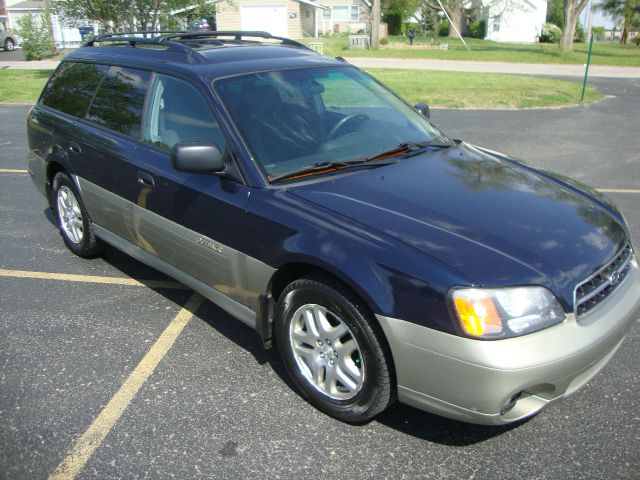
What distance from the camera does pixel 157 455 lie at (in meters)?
2.88

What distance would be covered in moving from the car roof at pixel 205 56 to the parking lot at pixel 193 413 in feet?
5.44

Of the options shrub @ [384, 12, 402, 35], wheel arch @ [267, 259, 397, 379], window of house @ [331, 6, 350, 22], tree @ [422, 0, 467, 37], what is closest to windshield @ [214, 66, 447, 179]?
wheel arch @ [267, 259, 397, 379]

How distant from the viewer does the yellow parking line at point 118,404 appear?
2.83m

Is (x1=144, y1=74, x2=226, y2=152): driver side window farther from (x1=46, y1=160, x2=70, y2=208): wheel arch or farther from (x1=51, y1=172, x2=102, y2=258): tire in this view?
(x1=46, y1=160, x2=70, y2=208): wheel arch

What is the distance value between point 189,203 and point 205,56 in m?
1.04

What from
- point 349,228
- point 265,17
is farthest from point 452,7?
point 349,228

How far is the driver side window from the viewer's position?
3.60m

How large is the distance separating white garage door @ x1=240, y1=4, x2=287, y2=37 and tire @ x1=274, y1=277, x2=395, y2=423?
43473mm

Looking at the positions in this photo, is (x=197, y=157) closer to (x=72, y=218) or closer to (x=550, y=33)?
(x=72, y=218)

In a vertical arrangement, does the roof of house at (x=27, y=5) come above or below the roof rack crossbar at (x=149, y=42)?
above

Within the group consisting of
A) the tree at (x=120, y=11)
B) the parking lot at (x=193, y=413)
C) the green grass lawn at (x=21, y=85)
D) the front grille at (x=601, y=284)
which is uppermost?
the tree at (x=120, y=11)

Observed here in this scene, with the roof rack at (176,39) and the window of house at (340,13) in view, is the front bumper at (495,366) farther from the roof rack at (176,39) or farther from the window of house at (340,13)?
the window of house at (340,13)

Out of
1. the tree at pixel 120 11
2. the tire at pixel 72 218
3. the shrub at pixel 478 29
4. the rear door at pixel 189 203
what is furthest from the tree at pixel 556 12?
the rear door at pixel 189 203

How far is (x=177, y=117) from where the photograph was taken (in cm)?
386
